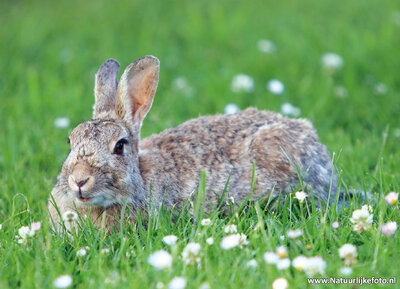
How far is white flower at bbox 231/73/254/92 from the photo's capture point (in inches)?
283

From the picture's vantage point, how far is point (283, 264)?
327 centimetres

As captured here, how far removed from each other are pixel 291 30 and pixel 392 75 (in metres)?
2.00

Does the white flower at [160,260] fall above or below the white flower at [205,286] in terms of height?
above

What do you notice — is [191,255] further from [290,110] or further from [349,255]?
[290,110]

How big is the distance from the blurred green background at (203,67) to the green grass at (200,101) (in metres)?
0.02

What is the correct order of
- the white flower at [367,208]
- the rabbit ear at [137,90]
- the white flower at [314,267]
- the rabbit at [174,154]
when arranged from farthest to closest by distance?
the rabbit ear at [137,90], the rabbit at [174,154], the white flower at [367,208], the white flower at [314,267]

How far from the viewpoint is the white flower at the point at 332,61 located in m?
7.61

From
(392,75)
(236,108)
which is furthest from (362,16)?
(236,108)

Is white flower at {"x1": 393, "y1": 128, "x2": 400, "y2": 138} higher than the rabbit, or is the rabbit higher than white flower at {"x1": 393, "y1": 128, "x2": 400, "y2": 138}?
the rabbit

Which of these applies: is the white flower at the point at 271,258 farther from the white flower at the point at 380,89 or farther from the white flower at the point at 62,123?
the white flower at the point at 380,89

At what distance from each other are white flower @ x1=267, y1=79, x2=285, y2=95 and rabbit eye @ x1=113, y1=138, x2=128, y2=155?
10.1 ft

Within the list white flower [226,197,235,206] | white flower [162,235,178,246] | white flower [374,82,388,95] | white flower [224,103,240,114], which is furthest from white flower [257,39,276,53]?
white flower [162,235,178,246]

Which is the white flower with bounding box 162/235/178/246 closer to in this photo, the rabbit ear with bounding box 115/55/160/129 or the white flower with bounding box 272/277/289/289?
the white flower with bounding box 272/277/289/289

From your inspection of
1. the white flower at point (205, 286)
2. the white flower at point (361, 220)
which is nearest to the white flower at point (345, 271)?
the white flower at point (361, 220)
